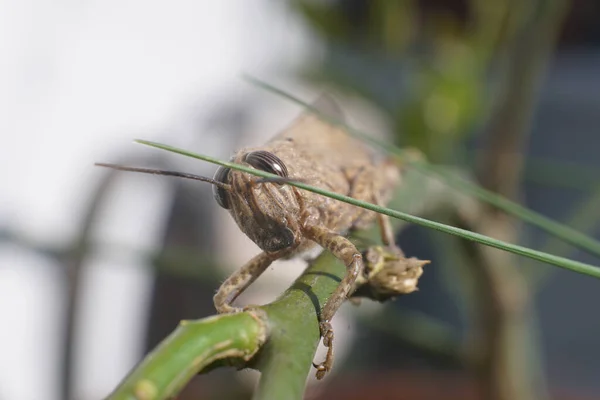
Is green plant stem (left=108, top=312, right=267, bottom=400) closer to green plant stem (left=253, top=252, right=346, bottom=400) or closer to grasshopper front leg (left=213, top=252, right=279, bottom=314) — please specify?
green plant stem (left=253, top=252, right=346, bottom=400)

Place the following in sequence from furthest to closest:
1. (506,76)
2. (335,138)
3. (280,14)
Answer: (280,14)
(506,76)
(335,138)

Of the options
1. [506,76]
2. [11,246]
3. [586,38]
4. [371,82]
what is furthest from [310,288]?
[586,38]

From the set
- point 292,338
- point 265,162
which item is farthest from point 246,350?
point 265,162

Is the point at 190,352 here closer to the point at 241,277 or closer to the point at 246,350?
the point at 246,350

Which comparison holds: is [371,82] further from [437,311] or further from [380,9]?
Answer: [437,311]

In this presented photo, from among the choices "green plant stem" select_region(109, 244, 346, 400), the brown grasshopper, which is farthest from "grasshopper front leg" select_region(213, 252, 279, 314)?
"green plant stem" select_region(109, 244, 346, 400)

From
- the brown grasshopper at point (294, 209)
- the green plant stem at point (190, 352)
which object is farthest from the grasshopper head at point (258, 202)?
the green plant stem at point (190, 352)
